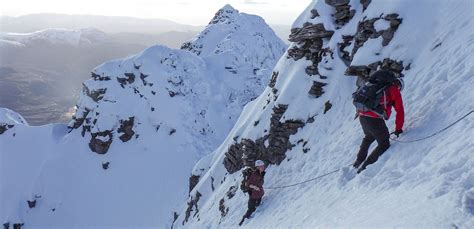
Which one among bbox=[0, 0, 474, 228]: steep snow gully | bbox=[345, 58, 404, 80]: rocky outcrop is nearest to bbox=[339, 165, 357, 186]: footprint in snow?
bbox=[0, 0, 474, 228]: steep snow gully

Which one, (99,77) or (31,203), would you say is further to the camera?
(99,77)

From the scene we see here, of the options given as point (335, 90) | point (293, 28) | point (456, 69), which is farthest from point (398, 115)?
point (293, 28)

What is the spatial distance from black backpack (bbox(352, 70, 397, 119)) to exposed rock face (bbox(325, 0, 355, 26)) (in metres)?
9.83

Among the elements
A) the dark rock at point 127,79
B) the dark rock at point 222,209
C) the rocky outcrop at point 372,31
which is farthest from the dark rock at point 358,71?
the dark rock at point 127,79

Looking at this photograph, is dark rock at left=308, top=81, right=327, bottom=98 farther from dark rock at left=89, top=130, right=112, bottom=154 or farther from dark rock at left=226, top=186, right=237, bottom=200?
dark rock at left=89, top=130, right=112, bottom=154

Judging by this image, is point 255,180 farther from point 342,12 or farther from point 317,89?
point 342,12

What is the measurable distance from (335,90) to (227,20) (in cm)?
8960

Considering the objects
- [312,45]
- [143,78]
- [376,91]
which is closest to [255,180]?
Result: [376,91]

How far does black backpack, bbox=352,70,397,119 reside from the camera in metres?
10.8

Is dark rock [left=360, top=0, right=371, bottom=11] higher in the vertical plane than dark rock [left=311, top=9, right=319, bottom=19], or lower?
higher

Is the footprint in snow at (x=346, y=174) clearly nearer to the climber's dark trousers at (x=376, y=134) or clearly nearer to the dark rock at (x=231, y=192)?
the climber's dark trousers at (x=376, y=134)

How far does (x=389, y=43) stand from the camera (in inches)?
639

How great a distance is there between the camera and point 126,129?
6116cm

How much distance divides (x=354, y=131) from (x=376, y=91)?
4.47 m
